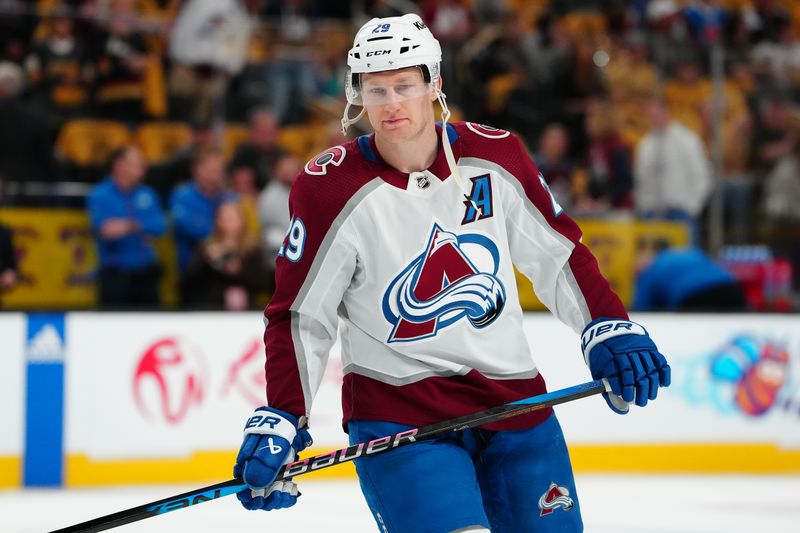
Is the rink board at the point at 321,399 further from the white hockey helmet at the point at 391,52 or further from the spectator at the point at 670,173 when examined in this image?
the white hockey helmet at the point at 391,52

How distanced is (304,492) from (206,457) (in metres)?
0.53

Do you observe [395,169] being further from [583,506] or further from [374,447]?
[583,506]

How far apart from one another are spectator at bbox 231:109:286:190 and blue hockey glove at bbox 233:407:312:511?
12.9 ft

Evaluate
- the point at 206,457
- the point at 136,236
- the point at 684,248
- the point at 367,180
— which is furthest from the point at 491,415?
the point at 684,248

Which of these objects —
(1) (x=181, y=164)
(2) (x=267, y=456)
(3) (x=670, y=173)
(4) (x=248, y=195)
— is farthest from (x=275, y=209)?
(2) (x=267, y=456)

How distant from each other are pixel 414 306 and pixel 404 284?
0.05 m

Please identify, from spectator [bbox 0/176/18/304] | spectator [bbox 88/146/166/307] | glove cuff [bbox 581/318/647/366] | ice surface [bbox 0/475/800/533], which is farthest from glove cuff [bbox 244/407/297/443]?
spectator [bbox 0/176/18/304]

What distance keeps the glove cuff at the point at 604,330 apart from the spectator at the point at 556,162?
13.8ft

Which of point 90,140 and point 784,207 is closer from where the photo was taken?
point 90,140

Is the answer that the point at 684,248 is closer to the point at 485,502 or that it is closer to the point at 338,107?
the point at 338,107

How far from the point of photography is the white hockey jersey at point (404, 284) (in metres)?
2.23

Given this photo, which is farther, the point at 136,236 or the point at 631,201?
the point at 631,201

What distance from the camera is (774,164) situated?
662 cm

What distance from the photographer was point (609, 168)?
655 cm
